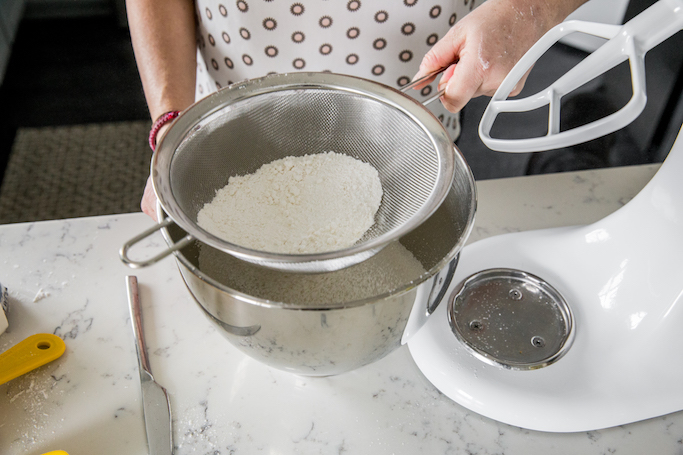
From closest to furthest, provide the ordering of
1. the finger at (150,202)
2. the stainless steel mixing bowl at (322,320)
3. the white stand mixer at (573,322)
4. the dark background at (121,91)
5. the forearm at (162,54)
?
1. the stainless steel mixing bowl at (322,320)
2. the white stand mixer at (573,322)
3. the finger at (150,202)
4. the forearm at (162,54)
5. the dark background at (121,91)

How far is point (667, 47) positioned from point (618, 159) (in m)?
0.74

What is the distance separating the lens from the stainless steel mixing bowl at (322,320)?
0.46m

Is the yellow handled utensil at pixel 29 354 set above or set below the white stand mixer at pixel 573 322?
below

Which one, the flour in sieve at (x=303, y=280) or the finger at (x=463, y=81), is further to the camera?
the finger at (x=463, y=81)

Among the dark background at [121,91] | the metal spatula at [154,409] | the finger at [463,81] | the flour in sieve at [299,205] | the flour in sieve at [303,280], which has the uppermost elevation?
the finger at [463,81]

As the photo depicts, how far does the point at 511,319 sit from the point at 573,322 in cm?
7

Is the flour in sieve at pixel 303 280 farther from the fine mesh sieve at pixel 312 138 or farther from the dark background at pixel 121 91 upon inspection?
the dark background at pixel 121 91

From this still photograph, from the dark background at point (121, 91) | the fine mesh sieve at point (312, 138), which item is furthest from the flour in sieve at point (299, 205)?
the dark background at point (121, 91)

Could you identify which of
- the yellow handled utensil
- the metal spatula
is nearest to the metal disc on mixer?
the metal spatula

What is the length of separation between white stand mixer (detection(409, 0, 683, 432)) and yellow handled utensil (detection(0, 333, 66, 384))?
42 centimetres

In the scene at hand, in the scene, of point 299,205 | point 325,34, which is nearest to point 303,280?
point 299,205

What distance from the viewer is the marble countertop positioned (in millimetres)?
562

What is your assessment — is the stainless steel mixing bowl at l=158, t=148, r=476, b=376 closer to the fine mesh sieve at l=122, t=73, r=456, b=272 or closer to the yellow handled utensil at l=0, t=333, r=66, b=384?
the fine mesh sieve at l=122, t=73, r=456, b=272

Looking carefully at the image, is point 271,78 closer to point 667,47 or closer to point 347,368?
point 347,368
